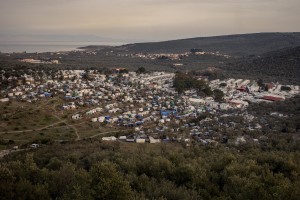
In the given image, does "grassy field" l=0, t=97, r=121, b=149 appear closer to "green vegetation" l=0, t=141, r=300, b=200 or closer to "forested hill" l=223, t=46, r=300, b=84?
"green vegetation" l=0, t=141, r=300, b=200

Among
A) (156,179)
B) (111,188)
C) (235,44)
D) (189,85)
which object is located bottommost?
(189,85)

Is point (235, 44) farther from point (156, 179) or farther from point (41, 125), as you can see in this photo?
point (156, 179)

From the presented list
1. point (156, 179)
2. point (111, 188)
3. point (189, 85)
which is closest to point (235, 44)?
point (189, 85)

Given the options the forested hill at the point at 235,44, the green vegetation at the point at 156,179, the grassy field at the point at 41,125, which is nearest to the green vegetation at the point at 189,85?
the grassy field at the point at 41,125

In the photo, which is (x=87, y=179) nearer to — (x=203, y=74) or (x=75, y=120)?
(x=75, y=120)

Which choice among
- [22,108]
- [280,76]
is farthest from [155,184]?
[280,76]
